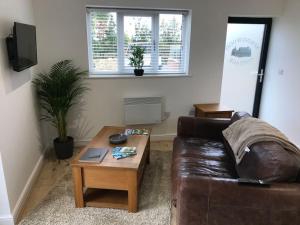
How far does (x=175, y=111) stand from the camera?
12.6 feet

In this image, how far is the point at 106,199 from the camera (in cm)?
233

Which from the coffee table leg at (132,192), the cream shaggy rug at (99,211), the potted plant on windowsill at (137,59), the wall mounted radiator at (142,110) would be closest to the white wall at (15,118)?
the cream shaggy rug at (99,211)

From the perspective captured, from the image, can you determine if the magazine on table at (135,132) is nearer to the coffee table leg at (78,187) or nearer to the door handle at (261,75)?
the coffee table leg at (78,187)

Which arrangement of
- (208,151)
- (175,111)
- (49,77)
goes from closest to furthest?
1. (208,151)
2. (49,77)
3. (175,111)

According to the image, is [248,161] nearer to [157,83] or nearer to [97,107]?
[157,83]

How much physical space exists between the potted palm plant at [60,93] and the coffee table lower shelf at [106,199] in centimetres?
99

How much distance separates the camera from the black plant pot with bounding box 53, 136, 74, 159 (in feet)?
10.3

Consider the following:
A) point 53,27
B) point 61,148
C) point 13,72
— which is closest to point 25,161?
point 61,148

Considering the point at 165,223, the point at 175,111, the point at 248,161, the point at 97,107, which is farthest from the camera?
the point at 175,111

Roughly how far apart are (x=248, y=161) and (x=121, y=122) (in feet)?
→ 7.31

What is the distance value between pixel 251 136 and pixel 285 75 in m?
2.32

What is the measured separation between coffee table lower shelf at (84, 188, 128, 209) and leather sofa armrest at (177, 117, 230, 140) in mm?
991

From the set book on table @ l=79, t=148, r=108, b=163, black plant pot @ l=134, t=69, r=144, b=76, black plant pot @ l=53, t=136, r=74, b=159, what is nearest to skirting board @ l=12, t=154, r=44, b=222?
black plant pot @ l=53, t=136, r=74, b=159

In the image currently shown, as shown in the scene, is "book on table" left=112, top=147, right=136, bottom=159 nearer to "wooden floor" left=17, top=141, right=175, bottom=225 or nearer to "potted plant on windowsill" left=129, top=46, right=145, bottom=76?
"wooden floor" left=17, top=141, right=175, bottom=225
